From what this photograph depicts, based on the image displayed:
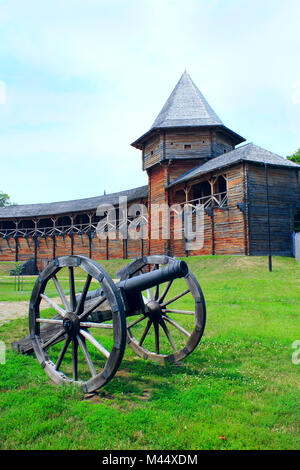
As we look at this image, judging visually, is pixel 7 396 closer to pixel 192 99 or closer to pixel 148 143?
pixel 148 143

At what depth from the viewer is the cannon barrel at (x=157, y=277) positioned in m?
4.01

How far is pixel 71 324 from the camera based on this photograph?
4.16 m

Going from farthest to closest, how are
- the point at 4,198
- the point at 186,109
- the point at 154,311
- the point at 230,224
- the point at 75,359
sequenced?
the point at 4,198 < the point at 186,109 < the point at 230,224 < the point at 154,311 < the point at 75,359

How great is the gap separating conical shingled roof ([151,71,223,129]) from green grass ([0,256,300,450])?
2240 cm

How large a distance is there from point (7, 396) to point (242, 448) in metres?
2.57

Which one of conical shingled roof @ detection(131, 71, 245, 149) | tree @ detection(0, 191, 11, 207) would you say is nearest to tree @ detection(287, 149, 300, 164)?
conical shingled roof @ detection(131, 71, 245, 149)

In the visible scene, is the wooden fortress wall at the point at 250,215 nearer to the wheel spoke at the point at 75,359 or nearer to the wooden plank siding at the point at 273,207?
the wooden plank siding at the point at 273,207

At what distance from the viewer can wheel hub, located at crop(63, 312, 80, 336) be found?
413 centimetres

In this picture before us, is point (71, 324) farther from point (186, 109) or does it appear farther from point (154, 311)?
point (186, 109)

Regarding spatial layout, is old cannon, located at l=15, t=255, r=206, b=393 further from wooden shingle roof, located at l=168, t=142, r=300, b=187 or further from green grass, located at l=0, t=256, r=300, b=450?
wooden shingle roof, located at l=168, t=142, r=300, b=187

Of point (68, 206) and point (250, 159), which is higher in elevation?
point (250, 159)

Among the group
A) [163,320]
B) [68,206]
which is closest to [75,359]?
[163,320]

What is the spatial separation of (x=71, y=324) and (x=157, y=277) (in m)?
1.24
